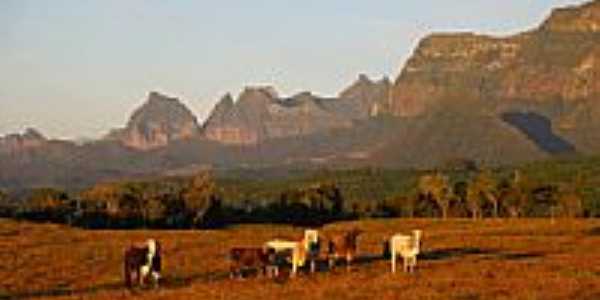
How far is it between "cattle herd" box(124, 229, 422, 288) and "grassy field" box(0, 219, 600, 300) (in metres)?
0.76

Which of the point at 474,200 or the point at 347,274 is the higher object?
the point at 474,200

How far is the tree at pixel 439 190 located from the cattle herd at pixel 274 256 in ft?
346

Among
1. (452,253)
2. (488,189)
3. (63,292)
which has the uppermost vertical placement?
(488,189)

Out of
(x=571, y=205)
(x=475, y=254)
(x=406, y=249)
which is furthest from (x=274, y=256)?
(x=571, y=205)

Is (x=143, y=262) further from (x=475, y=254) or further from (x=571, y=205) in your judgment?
(x=571, y=205)

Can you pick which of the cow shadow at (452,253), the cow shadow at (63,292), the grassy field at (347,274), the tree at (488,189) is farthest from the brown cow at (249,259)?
the tree at (488,189)

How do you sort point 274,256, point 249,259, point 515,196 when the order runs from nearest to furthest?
point 249,259, point 274,256, point 515,196

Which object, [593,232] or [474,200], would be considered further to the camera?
[474,200]

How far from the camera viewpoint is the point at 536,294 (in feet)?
106

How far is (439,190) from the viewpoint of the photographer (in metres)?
152

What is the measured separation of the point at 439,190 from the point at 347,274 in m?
113

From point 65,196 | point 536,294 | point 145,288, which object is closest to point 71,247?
point 145,288

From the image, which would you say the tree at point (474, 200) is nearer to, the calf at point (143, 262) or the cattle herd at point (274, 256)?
the cattle herd at point (274, 256)

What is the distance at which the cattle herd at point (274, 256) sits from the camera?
130 ft
